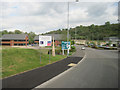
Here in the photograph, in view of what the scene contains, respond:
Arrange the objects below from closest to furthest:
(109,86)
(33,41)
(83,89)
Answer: (83,89) < (109,86) < (33,41)

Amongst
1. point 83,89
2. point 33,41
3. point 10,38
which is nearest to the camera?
point 83,89

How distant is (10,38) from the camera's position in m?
64.8

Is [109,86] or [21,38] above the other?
[21,38]

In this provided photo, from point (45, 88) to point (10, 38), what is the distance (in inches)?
2530

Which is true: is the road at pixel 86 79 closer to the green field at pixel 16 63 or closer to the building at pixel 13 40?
the green field at pixel 16 63

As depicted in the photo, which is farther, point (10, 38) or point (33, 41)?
point (33, 41)

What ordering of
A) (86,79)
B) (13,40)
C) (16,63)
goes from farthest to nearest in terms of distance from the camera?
(13,40) < (16,63) < (86,79)

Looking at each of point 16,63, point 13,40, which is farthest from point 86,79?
point 13,40

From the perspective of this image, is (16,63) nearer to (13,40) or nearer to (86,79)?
A: (86,79)

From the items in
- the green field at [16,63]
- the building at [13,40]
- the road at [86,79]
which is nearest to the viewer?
the road at [86,79]

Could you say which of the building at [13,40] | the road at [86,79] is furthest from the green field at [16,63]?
the building at [13,40]

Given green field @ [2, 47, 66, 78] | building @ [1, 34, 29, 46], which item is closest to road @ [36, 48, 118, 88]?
green field @ [2, 47, 66, 78]

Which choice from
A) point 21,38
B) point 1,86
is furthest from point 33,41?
Answer: point 1,86

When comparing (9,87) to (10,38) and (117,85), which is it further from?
(10,38)
